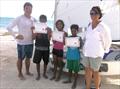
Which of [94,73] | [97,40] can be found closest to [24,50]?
[94,73]

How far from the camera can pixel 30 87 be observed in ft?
24.5

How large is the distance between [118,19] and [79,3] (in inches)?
43.5

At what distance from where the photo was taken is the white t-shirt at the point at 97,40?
6844 mm

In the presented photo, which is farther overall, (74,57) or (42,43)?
(42,43)

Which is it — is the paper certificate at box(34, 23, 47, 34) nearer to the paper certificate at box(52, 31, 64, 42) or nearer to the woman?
the paper certificate at box(52, 31, 64, 42)

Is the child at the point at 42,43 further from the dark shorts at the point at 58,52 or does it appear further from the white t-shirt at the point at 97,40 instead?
the white t-shirt at the point at 97,40

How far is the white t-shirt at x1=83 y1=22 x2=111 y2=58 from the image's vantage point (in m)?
6.84

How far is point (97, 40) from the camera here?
6891mm

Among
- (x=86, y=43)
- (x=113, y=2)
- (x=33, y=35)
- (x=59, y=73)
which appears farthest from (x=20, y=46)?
(x=113, y=2)

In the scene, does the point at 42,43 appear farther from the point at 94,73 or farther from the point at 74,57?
the point at 94,73

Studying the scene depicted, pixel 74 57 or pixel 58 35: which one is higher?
pixel 58 35

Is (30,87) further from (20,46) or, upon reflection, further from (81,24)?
(81,24)

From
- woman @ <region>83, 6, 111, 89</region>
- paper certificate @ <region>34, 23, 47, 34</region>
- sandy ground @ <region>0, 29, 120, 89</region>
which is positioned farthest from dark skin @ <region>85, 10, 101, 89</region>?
paper certificate @ <region>34, 23, 47, 34</region>

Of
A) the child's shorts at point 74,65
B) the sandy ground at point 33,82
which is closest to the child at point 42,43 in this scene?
the sandy ground at point 33,82
